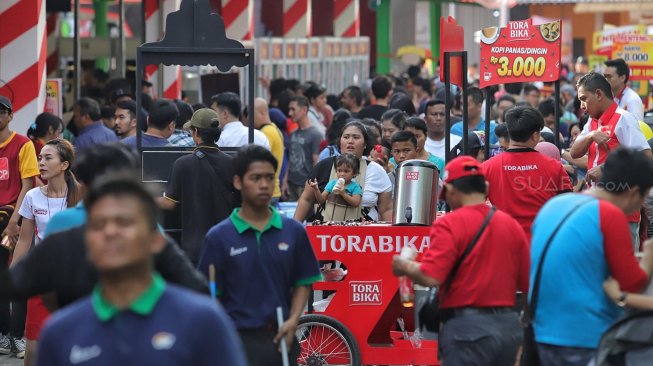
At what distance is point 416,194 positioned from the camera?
29.6 feet

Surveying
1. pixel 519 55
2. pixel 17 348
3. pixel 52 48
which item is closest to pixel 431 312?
pixel 519 55

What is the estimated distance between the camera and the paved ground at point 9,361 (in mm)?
10195

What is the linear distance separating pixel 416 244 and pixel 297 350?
2.02 m

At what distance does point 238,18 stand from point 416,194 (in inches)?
449

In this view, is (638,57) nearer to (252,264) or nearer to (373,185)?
(373,185)

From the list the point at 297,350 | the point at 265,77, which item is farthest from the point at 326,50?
the point at 297,350

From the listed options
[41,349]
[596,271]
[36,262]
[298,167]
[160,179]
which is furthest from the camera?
[298,167]

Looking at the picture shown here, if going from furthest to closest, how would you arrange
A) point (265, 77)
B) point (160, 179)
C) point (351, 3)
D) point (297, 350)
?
1. point (351, 3)
2. point (265, 77)
3. point (160, 179)
4. point (297, 350)

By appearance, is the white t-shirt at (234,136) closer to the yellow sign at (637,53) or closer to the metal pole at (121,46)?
the yellow sign at (637,53)

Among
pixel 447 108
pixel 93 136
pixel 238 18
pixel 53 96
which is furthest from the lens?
pixel 238 18

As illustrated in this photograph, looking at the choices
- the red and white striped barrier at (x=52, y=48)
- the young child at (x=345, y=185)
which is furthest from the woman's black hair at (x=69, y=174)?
the red and white striped barrier at (x=52, y=48)

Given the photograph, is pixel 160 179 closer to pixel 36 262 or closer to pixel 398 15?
pixel 36 262

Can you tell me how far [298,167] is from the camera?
15.9 m

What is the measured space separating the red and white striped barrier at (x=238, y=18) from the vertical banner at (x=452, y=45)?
9.72 meters
